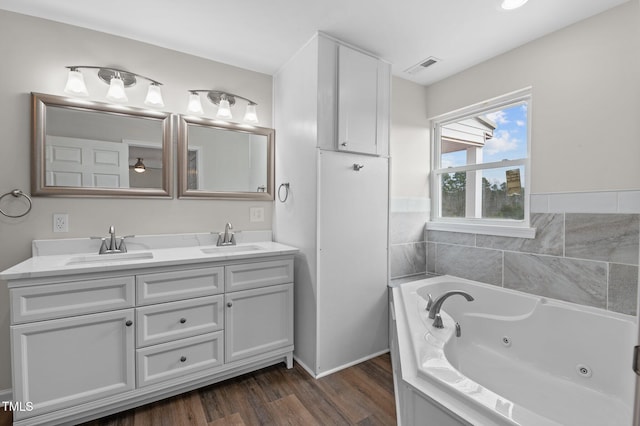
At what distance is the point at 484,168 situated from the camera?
8.32 feet

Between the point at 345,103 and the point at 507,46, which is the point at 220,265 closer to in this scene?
the point at 345,103

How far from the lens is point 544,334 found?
1.89 m

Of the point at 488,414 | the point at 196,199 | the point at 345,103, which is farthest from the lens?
the point at 196,199

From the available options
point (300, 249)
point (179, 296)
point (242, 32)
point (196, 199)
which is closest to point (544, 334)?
point (300, 249)

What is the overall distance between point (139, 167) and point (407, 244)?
7.52 feet

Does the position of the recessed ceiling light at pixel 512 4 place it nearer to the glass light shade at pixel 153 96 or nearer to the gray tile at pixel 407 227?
the gray tile at pixel 407 227

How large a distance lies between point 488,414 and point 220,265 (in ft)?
5.02

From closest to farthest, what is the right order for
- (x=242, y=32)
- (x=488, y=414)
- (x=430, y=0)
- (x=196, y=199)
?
1. (x=488, y=414)
2. (x=430, y=0)
3. (x=242, y=32)
4. (x=196, y=199)

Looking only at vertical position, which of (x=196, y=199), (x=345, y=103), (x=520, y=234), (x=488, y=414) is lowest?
(x=488, y=414)

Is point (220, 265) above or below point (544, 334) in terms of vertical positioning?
above

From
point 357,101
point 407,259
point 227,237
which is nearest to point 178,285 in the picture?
point 227,237

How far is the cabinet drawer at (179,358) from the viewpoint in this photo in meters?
1.66

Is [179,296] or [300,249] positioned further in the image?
[300,249]

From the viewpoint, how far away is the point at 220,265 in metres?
1.87
